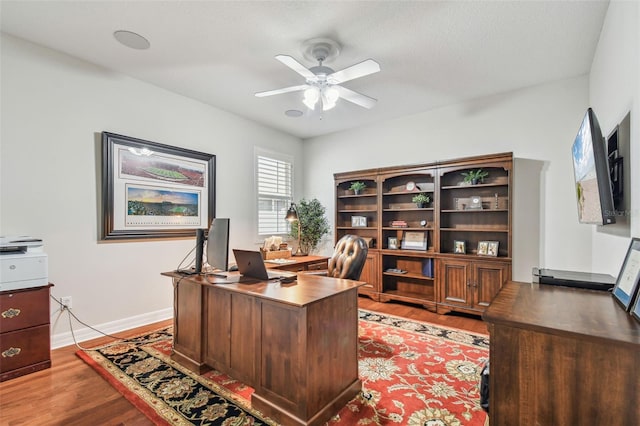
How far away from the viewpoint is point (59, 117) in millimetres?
2916

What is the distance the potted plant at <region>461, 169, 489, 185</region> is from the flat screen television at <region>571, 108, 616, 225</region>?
5.12 feet

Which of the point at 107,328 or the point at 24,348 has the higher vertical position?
the point at 24,348

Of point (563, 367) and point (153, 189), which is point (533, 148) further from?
point (153, 189)

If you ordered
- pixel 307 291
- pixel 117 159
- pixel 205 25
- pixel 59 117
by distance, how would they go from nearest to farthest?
pixel 307 291 < pixel 205 25 < pixel 59 117 < pixel 117 159

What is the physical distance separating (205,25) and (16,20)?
1503 millimetres

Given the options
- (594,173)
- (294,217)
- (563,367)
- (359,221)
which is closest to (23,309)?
(294,217)

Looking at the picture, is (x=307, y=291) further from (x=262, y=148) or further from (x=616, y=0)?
(x=262, y=148)

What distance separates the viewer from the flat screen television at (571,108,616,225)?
1.72 metres

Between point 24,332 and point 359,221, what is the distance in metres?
4.05

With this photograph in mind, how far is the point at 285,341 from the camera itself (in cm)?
178

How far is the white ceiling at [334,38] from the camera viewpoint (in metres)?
2.28

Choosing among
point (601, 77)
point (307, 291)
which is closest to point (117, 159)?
point (307, 291)

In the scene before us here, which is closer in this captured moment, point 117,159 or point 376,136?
point 117,159

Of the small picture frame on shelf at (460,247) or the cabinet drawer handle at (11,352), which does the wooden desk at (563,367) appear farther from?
the cabinet drawer handle at (11,352)
